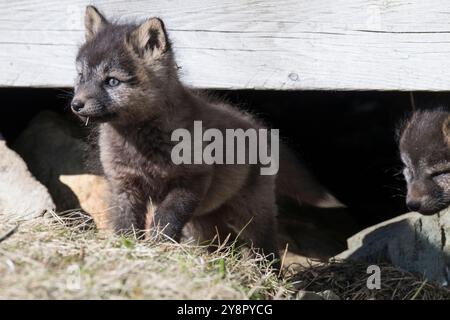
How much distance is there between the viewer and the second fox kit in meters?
4.93

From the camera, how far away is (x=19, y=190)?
5727mm

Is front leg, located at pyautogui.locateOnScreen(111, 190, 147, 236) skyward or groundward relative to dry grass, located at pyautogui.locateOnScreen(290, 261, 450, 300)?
skyward

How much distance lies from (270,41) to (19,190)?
2.27 m

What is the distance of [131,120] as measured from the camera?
5023 millimetres

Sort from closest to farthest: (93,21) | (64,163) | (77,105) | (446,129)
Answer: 1. (77,105)
2. (93,21)
3. (446,129)
4. (64,163)

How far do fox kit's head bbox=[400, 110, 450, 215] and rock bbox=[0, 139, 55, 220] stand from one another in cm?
275

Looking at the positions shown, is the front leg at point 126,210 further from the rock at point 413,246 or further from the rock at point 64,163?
the rock at point 413,246

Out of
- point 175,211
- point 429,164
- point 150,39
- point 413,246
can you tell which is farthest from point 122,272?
point 429,164

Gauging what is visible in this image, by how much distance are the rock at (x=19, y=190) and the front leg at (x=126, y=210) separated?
63 cm

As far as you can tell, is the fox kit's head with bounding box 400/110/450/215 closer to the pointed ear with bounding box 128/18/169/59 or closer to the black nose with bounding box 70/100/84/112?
the pointed ear with bounding box 128/18/169/59

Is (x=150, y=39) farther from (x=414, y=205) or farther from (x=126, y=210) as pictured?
(x=414, y=205)

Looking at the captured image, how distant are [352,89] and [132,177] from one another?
1825 mm

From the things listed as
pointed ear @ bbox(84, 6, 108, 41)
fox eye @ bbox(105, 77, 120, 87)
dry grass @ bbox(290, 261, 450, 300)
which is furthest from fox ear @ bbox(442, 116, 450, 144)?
pointed ear @ bbox(84, 6, 108, 41)

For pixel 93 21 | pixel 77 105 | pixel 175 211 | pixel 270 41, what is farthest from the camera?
pixel 270 41
